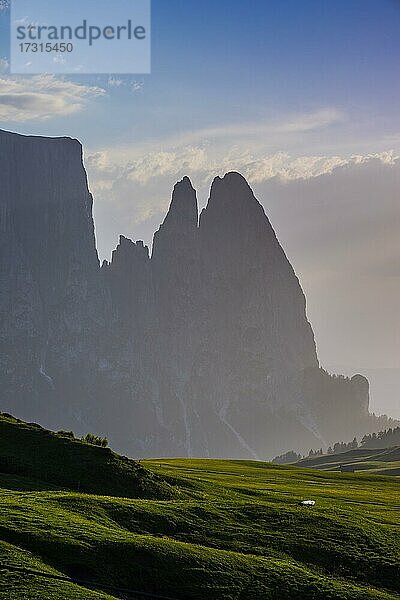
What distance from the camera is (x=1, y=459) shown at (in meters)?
38.3

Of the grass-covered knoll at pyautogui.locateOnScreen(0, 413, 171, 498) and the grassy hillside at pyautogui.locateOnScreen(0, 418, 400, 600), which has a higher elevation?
the grass-covered knoll at pyautogui.locateOnScreen(0, 413, 171, 498)

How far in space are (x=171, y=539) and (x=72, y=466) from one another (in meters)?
10.0

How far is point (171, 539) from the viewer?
30656 mm

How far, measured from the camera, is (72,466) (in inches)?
1535

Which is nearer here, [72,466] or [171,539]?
[171,539]

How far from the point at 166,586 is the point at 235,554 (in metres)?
3.96

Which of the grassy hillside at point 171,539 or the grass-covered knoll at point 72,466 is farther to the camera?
the grass-covered knoll at point 72,466

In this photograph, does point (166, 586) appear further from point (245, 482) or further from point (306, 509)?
point (245, 482)

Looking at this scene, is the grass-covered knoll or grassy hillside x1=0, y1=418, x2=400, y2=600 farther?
the grass-covered knoll

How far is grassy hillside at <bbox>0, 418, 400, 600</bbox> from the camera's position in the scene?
26031 mm

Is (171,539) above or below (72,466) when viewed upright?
below

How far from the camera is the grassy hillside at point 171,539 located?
2603 centimetres

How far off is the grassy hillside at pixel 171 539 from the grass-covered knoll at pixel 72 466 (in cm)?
8

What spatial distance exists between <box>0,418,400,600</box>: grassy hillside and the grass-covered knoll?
8 centimetres
